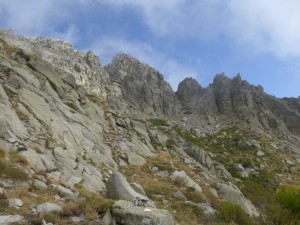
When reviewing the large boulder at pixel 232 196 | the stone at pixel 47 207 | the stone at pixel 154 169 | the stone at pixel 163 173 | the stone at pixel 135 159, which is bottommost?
the stone at pixel 47 207

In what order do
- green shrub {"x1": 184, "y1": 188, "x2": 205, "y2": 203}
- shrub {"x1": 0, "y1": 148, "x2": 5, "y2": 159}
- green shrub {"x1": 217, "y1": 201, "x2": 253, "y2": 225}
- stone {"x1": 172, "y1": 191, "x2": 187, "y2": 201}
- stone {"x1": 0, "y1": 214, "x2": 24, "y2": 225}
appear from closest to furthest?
stone {"x1": 0, "y1": 214, "x2": 24, "y2": 225} < shrub {"x1": 0, "y1": 148, "x2": 5, "y2": 159} < green shrub {"x1": 217, "y1": 201, "x2": 253, "y2": 225} < stone {"x1": 172, "y1": 191, "x2": 187, "y2": 201} < green shrub {"x1": 184, "y1": 188, "x2": 205, "y2": 203}

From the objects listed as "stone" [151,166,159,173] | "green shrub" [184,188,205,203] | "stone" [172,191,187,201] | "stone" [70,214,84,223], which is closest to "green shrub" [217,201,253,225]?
"green shrub" [184,188,205,203]

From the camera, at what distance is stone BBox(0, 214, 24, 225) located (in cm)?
1261

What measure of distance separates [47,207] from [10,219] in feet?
6.37

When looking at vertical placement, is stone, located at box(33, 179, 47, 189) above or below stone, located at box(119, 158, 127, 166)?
below

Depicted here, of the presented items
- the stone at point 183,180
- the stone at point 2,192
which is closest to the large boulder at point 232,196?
the stone at point 183,180

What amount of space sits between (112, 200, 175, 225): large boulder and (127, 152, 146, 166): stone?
51.4 feet

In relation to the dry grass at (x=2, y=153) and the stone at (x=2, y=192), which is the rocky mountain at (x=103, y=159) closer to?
the stone at (x=2, y=192)

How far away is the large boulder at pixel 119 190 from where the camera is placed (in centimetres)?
1978

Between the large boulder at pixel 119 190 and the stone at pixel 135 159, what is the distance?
33.5 ft

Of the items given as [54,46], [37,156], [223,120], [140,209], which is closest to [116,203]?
[140,209]

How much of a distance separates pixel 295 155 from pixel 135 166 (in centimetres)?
4502

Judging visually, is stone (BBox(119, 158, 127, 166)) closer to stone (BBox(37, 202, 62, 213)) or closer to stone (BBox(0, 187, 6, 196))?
stone (BBox(37, 202, 62, 213))

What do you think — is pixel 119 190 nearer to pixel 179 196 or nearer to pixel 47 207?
pixel 47 207
